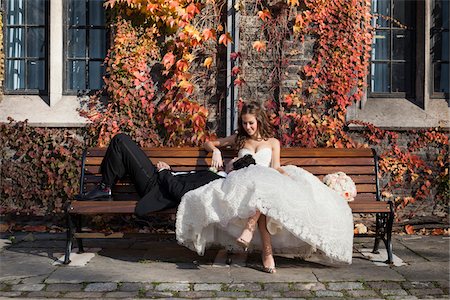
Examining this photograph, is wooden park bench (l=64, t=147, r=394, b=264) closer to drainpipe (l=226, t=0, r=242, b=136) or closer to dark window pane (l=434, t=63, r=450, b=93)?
drainpipe (l=226, t=0, r=242, b=136)

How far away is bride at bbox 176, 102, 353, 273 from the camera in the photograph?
5.12 meters

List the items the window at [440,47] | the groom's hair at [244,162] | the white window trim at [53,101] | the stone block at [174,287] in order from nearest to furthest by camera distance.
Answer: the stone block at [174,287] < the groom's hair at [244,162] < the white window trim at [53,101] < the window at [440,47]

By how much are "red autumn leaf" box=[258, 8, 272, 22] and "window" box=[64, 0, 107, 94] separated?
2298 mm

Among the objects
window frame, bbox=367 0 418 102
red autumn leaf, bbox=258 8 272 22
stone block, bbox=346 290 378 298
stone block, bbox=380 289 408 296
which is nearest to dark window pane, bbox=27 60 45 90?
red autumn leaf, bbox=258 8 272 22

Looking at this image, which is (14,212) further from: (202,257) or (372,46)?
(372,46)

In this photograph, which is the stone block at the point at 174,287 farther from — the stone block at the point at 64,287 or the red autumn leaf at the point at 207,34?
the red autumn leaf at the point at 207,34

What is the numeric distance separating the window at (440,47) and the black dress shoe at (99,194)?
503cm

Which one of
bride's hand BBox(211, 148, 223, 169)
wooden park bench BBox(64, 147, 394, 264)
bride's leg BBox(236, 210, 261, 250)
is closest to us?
bride's leg BBox(236, 210, 261, 250)

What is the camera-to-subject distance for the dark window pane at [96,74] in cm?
904

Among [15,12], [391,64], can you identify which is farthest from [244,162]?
[15,12]

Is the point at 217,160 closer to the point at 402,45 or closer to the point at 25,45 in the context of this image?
the point at 402,45

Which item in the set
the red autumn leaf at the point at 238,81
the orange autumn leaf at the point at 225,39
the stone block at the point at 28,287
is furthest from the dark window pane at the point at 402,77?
the stone block at the point at 28,287

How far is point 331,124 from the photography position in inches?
327

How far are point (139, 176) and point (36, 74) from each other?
3.78 meters
